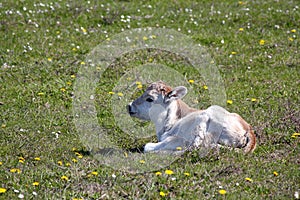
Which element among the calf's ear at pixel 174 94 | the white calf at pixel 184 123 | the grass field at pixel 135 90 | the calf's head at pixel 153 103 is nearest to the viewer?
the grass field at pixel 135 90

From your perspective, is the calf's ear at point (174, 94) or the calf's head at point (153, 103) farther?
the calf's head at point (153, 103)

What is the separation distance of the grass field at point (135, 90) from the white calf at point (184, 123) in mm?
400

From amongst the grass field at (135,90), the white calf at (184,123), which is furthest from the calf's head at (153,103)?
the grass field at (135,90)

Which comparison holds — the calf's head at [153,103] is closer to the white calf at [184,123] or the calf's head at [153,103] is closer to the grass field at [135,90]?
the white calf at [184,123]

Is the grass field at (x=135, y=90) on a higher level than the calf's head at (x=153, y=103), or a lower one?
lower

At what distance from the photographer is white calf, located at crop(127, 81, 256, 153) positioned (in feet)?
32.3

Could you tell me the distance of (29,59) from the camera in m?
14.6

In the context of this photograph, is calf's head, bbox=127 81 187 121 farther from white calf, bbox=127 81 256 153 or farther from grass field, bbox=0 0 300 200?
grass field, bbox=0 0 300 200

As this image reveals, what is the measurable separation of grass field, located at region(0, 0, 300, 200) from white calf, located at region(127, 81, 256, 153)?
0.40 m

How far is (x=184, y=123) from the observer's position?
10.3 meters

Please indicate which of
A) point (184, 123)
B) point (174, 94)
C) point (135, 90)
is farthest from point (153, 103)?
point (135, 90)

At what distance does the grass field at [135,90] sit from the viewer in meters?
8.46

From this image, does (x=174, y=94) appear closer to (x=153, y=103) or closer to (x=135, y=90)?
(x=153, y=103)

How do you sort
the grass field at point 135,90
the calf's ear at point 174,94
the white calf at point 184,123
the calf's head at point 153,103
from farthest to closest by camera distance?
the calf's head at point 153,103 < the calf's ear at point 174,94 < the white calf at point 184,123 < the grass field at point 135,90
